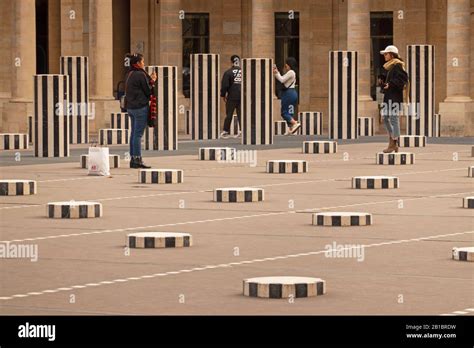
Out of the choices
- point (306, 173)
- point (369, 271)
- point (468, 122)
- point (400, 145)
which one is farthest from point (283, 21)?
point (369, 271)

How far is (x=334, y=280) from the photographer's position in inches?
607

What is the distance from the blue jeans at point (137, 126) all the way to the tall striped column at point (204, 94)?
13599 millimetres

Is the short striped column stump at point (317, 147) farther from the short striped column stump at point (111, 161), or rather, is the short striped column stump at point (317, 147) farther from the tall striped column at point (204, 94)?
the tall striped column at point (204, 94)

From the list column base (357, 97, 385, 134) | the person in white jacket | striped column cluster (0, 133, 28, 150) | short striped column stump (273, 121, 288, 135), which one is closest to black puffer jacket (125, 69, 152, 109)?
striped column cluster (0, 133, 28, 150)

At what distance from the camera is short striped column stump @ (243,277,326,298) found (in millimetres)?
14109

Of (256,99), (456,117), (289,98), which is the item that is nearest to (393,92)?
(256,99)

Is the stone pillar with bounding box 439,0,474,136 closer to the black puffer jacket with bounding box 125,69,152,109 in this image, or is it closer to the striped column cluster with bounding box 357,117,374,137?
the striped column cluster with bounding box 357,117,374,137

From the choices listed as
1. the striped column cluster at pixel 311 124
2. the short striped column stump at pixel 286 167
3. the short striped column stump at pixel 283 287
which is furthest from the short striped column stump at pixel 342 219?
the striped column cluster at pixel 311 124

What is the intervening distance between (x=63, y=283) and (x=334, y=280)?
7.78 feet

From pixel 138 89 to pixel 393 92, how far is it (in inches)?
256

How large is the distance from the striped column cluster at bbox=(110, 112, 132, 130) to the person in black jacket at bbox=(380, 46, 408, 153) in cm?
1189

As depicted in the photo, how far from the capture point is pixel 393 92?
3578 cm

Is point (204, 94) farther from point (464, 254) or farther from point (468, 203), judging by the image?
point (464, 254)
